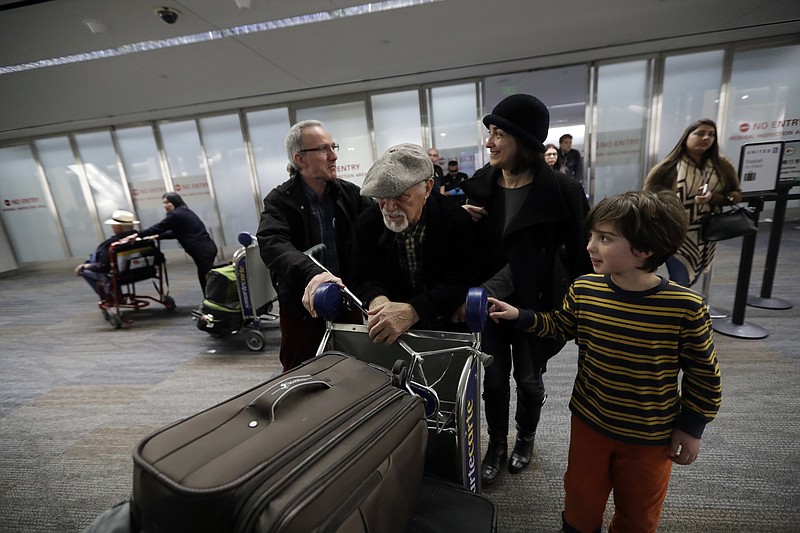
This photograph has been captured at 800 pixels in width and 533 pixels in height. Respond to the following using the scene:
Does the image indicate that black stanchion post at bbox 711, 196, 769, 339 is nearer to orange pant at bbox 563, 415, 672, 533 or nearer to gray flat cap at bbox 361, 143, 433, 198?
orange pant at bbox 563, 415, 672, 533

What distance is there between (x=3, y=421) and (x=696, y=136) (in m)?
5.34

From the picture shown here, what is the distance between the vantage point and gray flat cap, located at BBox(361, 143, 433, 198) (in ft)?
3.57

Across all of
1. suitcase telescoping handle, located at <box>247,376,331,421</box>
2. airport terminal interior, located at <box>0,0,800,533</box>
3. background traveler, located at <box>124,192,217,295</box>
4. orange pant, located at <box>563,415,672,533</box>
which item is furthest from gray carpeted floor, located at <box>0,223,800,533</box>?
suitcase telescoping handle, located at <box>247,376,331,421</box>

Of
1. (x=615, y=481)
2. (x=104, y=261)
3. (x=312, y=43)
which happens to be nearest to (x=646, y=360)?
(x=615, y=481)

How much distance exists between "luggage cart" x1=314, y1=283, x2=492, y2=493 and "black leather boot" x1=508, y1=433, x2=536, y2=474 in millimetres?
663

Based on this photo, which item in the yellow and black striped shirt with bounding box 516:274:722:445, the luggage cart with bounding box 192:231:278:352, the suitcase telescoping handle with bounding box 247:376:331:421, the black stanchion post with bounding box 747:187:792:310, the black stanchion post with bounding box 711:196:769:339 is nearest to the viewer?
the suitcase telescoping handle with bounding box 247:376:331:421

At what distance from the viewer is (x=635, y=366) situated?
100 cm

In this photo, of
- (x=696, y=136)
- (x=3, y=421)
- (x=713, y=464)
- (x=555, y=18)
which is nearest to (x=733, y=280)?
(x=696, y=136)

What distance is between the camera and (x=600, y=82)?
655cm

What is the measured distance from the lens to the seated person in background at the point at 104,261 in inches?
171

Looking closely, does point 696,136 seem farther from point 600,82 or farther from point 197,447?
point 600,82

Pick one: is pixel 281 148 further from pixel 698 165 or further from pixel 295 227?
pixel 698 165

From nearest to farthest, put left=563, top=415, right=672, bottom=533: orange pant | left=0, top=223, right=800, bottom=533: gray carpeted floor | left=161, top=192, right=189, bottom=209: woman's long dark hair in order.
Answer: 1. left=563, top=415, right=672, bottom=533: orange pant
2. left=0, top=223, right=800, bottom=533: gray carpeted floor
3. left=161, top=192, right=189, bottom=209: woman's long dark hair

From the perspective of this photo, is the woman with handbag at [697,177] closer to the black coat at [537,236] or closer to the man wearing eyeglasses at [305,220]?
the black coat at [537,236]
